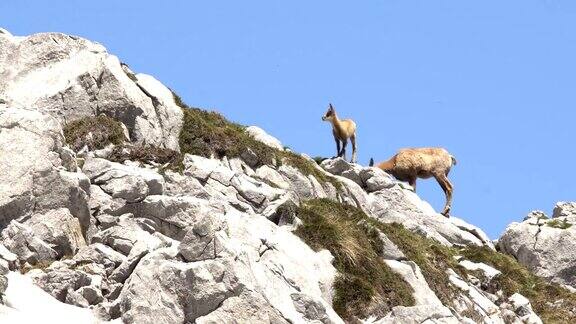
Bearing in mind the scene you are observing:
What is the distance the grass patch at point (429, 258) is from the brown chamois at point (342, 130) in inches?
453

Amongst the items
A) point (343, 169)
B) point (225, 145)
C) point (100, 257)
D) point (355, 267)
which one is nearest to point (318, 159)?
point (343, 169)

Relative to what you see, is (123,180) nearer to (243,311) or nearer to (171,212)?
(171,212)

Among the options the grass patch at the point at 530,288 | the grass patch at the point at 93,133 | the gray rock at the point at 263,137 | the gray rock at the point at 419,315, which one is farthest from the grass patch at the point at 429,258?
the grass patch at the point at 93,133

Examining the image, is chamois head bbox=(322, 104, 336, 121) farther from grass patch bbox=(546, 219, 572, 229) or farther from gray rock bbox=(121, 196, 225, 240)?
gray rock bbox=(121, 196, 225, 240)

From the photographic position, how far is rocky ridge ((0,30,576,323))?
20844 mm

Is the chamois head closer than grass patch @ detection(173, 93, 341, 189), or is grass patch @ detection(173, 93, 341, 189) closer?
grass patch @ detection(173, 93, 341, 189)

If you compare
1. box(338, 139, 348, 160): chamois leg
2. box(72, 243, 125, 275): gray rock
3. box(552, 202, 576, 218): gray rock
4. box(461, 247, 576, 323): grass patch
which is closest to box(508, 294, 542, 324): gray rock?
box(461, 247, 576, 323): grass patch

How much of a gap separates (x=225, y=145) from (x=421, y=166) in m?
14.8

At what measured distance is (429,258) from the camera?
33.4 m

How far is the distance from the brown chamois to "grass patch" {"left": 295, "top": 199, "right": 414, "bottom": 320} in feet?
53.6

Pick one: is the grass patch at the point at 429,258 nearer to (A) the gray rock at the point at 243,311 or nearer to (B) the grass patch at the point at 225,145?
(B) the grass patch at the point at 225,145

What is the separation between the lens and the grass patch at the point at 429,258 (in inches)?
1227

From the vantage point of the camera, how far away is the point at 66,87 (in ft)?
108

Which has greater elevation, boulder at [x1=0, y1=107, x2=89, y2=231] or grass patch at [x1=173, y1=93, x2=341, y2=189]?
grass patch at [x1=173, y1=93, x2=341, y2=189]
